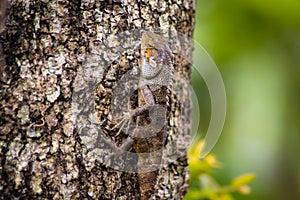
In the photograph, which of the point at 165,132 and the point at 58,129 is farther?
the point at 165,132

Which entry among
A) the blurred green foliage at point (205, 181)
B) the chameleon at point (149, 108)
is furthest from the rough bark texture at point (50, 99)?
the blurred green foliage at point (205, 181)

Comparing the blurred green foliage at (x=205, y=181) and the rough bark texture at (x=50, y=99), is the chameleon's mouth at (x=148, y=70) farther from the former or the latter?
the blurred green foliage at (x=205, y=181)

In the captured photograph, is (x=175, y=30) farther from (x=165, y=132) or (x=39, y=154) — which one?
(x=39, y=154)

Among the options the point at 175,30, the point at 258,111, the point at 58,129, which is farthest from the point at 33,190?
the point at 258,111

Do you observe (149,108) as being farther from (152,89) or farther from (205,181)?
(205,181)

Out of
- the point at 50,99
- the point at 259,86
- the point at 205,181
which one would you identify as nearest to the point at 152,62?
the point at 50,99

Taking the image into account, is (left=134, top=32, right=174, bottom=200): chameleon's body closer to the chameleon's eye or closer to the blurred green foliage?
the chameleon's eye

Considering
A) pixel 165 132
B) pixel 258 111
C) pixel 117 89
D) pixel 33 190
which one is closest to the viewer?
pixel 33 190

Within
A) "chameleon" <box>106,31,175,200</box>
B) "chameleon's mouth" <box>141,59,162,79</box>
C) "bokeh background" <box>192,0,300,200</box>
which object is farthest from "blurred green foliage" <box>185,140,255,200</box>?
"bokeh background" <box>192,0,300,200</box>
